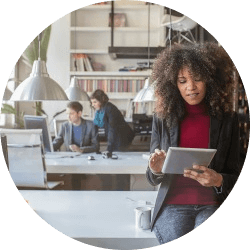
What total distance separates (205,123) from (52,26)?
2.57 ft

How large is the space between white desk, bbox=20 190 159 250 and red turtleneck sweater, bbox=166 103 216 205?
4.1 inches

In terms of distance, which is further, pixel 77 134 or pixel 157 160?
pixel 77 134

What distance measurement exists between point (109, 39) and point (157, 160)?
1.85 feet

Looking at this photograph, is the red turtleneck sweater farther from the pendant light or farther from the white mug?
the pendant light

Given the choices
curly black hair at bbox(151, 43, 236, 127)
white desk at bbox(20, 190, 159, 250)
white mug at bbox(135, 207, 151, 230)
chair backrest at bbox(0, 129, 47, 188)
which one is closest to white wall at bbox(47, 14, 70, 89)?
chair backrest at bbox(0, 129, 47, 188)

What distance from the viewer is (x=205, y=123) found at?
1.75 metres

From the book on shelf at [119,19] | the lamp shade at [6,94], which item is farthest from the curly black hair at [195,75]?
the lamp shade at [6,94]

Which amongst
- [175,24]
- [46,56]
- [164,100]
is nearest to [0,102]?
[46,56]

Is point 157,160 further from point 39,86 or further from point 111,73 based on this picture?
point 39,86

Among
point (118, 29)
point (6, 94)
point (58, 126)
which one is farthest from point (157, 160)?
point (6, 94)

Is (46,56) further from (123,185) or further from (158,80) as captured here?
(123,185)

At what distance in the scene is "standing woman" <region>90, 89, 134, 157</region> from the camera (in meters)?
1.83

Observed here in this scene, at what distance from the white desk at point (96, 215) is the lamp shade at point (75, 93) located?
1.36 feet

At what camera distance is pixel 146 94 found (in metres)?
1.80
